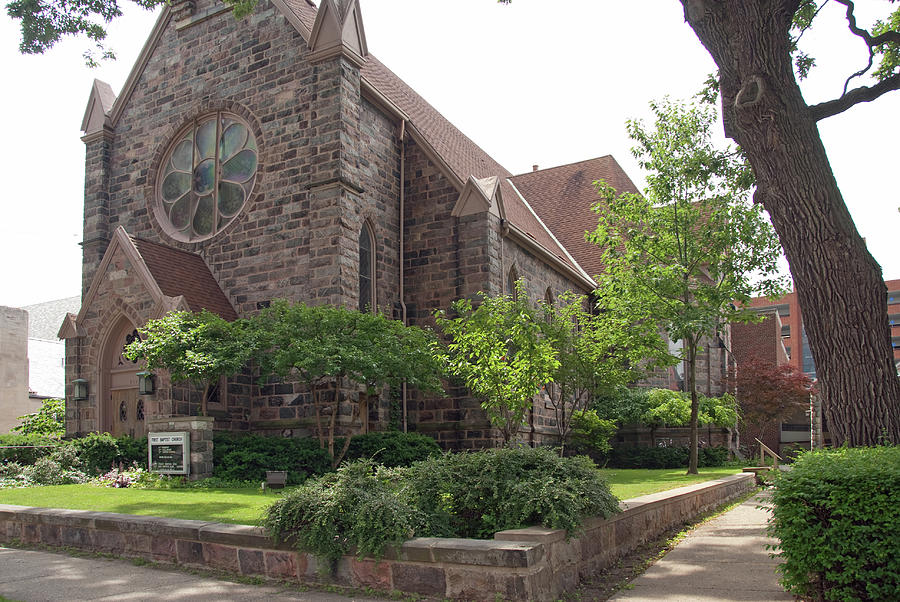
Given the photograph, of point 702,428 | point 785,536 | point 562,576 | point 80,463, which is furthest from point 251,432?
point 702,428

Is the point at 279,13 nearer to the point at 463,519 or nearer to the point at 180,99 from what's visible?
the point at 180,99

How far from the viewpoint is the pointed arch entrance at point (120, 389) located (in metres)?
17.9

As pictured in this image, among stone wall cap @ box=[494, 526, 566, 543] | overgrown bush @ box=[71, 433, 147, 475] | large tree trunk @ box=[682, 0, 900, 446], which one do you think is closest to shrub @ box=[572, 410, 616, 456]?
overgrown bush @ box=[71, 433, 147, 475]

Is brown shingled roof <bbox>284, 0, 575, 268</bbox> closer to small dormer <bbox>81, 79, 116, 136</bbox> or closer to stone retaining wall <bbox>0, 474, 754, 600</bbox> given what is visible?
small dormer <bbox>81, 79, 116, 136</bbox>

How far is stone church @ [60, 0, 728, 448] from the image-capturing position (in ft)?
57.5

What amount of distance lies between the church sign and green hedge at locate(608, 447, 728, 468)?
1513 centimetres

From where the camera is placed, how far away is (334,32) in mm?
18062

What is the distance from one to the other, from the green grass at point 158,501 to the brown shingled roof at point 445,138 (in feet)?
35.4

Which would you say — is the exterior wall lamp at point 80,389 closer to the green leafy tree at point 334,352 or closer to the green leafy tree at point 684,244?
the green leafy tree at point 334,352

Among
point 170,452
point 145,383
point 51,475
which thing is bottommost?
point 51,475

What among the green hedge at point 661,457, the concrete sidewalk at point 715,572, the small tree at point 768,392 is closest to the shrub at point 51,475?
the concrete sidewalk at point 715,572

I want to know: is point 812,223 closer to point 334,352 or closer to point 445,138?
point 334,352

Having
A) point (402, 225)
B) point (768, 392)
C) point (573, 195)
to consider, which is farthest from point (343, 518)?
point (768, 392)

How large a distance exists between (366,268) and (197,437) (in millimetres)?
6285
